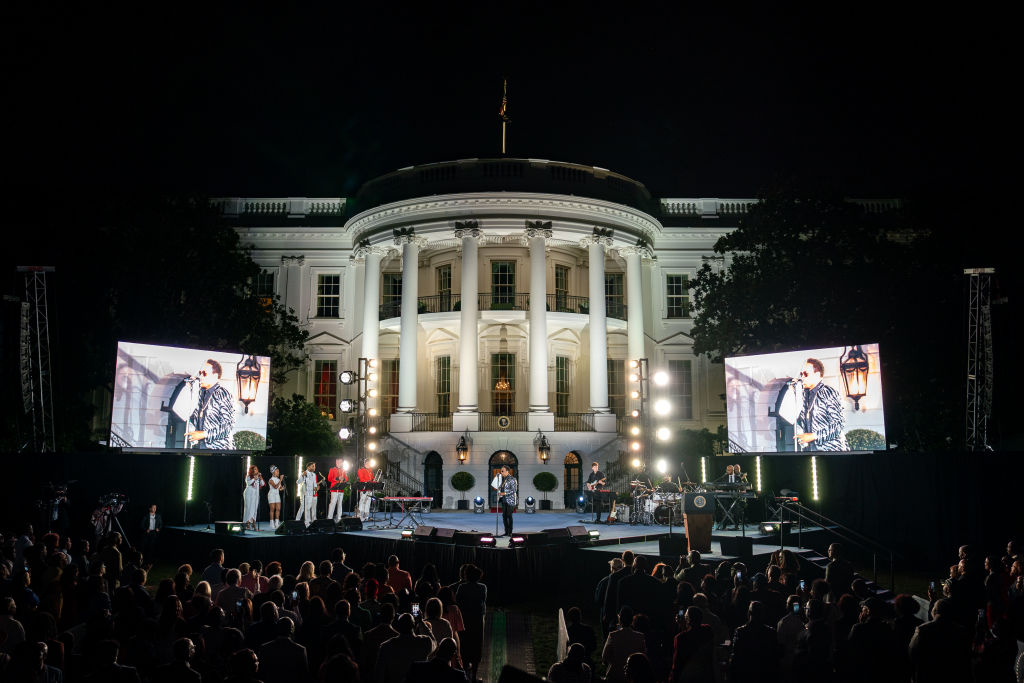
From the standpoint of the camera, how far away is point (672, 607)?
8.77 m

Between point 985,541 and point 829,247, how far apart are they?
13600 mm

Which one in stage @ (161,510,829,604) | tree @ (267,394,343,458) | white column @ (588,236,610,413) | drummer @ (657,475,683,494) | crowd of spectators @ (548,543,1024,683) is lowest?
stage @ (161,510,829,604)

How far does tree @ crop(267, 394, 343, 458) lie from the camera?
29422 mm

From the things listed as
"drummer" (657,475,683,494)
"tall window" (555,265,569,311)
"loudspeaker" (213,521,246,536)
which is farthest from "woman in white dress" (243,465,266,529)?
"tall window" (555,265,569,311)

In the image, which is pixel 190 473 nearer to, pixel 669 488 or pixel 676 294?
pixel 669 488

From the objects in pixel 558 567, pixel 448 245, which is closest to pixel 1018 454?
pixel 558 567

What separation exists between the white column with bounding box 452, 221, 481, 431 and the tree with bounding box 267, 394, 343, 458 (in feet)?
16.1

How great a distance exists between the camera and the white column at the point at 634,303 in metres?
32.9

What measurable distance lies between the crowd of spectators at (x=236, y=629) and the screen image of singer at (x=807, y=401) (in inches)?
606

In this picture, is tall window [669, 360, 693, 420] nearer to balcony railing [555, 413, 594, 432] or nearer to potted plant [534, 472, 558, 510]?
A: balcony railing [555, 413, 594, 432]

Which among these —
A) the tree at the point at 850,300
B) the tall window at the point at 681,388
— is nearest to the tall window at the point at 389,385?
the tall window at the point at 681,388

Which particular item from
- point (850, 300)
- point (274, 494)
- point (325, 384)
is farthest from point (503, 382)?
point (274, 494)

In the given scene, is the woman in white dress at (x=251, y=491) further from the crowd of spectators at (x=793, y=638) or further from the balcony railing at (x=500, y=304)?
the balcony railing at (x=500, y=304)

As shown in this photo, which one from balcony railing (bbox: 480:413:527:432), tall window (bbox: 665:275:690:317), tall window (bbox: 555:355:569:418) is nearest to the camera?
balcony railing (bbox: 480:413:527:432)
